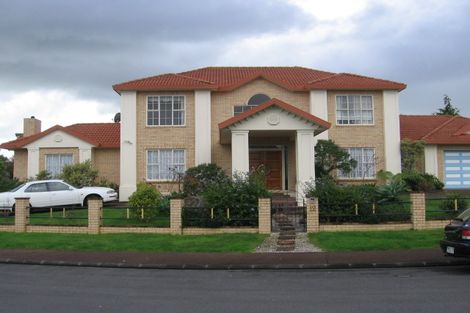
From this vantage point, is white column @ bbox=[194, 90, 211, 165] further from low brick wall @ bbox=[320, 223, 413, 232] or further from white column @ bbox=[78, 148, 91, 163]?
low brick wall @ bbox=[320, 223, 413, 232]

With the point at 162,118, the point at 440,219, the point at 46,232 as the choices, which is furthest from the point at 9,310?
the point at 162,118

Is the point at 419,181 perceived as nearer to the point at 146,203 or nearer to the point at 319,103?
the point at 319,103

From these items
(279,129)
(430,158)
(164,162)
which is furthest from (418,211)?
(164,162)

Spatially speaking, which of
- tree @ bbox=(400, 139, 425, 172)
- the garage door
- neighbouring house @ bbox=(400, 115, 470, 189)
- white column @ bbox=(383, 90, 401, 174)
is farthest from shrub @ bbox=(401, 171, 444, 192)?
the garage door

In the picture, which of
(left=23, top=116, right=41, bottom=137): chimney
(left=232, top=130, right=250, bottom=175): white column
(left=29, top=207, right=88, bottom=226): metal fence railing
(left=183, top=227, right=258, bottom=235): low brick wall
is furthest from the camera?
(left=23, top=116, right=41, bottom=137): chimney

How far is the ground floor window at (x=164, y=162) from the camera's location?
26625mm

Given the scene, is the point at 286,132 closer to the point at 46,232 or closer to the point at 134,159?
the point at 134,159

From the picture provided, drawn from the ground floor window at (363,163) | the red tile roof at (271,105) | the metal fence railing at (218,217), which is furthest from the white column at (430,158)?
the metal fence railing at (218,217)

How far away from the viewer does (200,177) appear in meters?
24.0

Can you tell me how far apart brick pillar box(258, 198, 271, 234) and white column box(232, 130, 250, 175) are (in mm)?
5026

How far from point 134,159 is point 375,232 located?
13.4m

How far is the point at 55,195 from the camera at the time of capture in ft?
74.3

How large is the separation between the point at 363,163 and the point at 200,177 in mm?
8426

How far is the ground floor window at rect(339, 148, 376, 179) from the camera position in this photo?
87.1 ft
